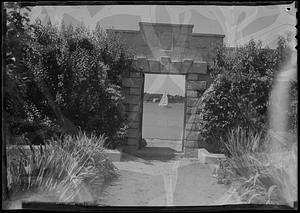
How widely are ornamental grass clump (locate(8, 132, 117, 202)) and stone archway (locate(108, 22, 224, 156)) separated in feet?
1.45

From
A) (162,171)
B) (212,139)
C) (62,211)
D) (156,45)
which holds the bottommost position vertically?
(62,211)

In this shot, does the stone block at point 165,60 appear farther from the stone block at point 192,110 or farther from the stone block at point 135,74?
the stone block at point 192,110

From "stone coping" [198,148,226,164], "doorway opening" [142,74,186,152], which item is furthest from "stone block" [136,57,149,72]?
"stone coping" [198,148,226,164]

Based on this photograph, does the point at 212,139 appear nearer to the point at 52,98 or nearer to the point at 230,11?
the point at 230,11

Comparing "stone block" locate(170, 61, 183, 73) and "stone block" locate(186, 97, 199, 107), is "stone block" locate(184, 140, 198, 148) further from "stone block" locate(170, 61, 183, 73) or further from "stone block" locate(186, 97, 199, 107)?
"stone block" locate(170, 61, 183, 73)

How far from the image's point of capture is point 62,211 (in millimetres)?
3010

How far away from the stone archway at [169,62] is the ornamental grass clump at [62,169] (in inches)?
17.4

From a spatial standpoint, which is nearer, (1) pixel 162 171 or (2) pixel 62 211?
(2) pixel 62 211

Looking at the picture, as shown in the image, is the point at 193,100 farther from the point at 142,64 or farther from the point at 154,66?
the point at 142,64

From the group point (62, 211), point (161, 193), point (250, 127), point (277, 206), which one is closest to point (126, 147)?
point (161, 193)

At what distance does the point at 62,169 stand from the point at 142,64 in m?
1.66

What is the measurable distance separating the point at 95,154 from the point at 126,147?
0.38 m

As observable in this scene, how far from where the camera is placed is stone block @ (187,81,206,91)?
4188 mm

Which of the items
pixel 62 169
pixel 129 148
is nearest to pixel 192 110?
pixel 129 148
